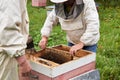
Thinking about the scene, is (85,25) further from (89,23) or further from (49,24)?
(49,24)

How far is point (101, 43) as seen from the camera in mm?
6305

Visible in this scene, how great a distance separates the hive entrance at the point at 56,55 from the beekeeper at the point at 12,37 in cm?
69

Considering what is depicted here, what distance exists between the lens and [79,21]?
361 centimetres

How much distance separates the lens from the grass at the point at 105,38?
196 inches

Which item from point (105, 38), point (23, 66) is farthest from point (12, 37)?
point (105, 38)

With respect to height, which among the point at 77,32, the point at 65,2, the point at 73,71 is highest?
the point at 65,2

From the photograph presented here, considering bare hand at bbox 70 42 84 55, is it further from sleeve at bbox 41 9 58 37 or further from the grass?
the grass

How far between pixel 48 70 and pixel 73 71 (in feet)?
1.08

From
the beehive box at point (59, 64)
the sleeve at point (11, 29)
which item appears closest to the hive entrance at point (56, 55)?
the beehive box at point (59, 64)

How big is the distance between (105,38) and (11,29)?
13.9 feet

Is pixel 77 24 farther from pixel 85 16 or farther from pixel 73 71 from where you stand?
pixel 73 71

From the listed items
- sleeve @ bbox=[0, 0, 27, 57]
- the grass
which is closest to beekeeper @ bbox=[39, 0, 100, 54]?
sleeve @ bbox=[0, 0, 27, 57]

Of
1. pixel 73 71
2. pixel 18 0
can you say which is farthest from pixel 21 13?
pixel 73 71

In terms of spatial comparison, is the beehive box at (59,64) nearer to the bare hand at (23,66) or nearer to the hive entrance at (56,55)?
the hive entrance at (56,55)
